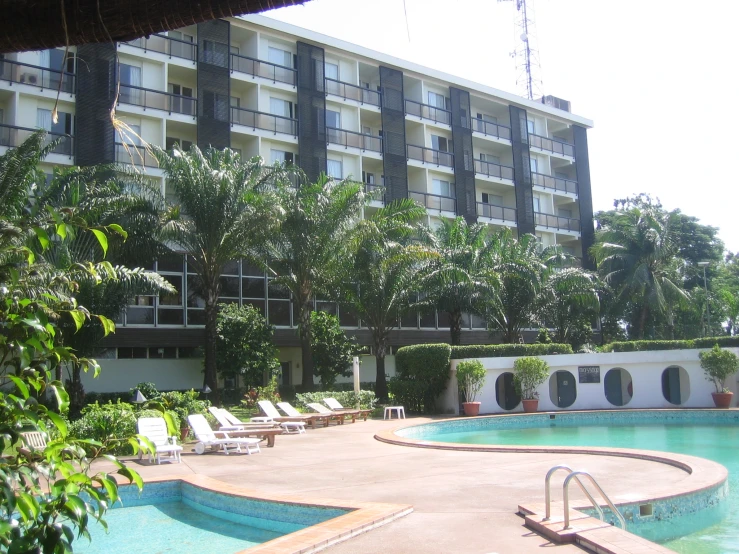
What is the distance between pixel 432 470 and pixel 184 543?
15.8 ft

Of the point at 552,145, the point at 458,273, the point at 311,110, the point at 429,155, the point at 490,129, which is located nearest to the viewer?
the point at 458,273

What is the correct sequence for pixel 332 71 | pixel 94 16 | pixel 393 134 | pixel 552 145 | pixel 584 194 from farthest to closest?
pixel 584 194
pixel 552 145
pixel 393 134
pixel 332 71
pixel 94 16

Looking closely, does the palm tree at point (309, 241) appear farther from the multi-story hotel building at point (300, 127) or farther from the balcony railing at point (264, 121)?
the balcony railing at point (264, 121)

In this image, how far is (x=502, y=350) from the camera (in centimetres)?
2719

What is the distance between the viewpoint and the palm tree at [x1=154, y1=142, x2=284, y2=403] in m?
23.1

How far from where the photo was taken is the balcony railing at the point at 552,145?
44719mm

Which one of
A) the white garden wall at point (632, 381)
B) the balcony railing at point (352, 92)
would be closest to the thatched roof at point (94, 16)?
the white garden wall at point (632, 381)

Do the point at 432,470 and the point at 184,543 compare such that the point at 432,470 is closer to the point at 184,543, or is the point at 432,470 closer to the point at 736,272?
the point at 184,543

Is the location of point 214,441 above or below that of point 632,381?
below

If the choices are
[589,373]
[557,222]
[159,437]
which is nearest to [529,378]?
[589,373]

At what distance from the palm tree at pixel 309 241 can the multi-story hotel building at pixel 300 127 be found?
3974 millimetres

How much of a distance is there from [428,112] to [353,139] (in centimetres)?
598

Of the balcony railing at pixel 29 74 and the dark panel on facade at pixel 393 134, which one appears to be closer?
the balcony railing at pixel 29 74

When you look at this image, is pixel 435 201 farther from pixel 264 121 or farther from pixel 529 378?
pixel 529 378
